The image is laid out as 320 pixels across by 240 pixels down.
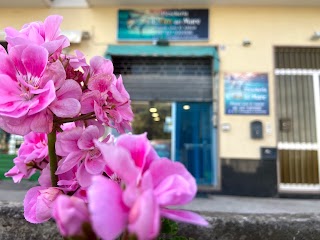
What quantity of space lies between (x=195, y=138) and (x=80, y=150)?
630 centimetres

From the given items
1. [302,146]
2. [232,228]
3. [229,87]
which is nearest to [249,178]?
[302,146]

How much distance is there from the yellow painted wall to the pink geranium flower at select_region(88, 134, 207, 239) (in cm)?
640

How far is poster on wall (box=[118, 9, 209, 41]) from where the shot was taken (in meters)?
7.09

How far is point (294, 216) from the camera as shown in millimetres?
1295

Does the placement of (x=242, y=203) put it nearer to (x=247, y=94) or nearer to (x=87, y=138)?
(x=247, y=94)

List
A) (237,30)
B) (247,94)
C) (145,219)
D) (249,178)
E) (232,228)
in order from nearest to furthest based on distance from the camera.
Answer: (145,219) → (232,228) → (249,178) → (247,94) → (237,30)

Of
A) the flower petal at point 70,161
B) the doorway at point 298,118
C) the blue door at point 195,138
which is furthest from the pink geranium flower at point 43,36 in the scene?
the doorway at point 298,118

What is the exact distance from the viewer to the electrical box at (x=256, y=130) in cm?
669

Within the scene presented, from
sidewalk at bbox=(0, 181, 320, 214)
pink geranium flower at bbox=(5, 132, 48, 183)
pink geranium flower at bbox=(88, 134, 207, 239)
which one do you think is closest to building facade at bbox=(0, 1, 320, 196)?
sidewalk at bbox=(0, 181, 320, 214)

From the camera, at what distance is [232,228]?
1211mm

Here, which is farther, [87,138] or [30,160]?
[30,160]

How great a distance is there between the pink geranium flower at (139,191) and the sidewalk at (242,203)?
4795 millimetres

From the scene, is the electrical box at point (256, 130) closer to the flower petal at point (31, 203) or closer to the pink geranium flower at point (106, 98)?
the pink geranium flower at point (106, 98)

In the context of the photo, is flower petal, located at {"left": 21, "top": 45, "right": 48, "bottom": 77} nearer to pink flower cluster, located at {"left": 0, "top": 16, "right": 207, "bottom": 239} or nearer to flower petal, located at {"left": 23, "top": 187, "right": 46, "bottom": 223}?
pink flower cluster, located at {"left": 0, "top": 16, "right": 207, "bottom": 239}
